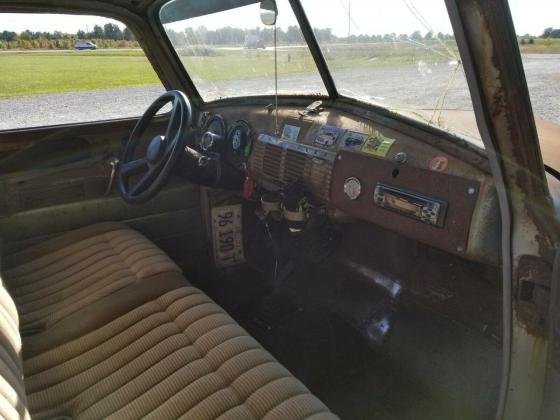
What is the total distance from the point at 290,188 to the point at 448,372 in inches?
36.1

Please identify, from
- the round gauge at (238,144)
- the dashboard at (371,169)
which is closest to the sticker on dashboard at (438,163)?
the dashboard at (371,169)

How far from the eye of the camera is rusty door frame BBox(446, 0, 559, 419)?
2.88 ft

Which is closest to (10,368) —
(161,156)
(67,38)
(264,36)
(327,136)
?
(161,156)

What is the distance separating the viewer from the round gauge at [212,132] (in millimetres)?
2228

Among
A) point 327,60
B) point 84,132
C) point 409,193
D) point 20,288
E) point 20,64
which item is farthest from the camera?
point 84,132

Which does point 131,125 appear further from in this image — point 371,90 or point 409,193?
point 409,193

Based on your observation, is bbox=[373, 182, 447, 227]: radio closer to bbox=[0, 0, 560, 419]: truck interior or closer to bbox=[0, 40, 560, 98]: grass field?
bbox=[0, 0, 560, 419]: truck interior

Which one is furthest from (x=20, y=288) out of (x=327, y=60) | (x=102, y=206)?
(x=327, y=60)

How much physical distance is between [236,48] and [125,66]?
26.6 inches

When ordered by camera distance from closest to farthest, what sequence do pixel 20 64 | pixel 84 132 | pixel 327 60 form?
pixel 327 60 → pixel 20 64 → pixel 84 132

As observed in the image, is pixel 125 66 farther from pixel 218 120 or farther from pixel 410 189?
pixel 410 189

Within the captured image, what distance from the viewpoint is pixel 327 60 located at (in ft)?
6.30

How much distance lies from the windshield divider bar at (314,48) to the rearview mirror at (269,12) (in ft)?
0.23

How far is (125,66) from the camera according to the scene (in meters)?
2.56
